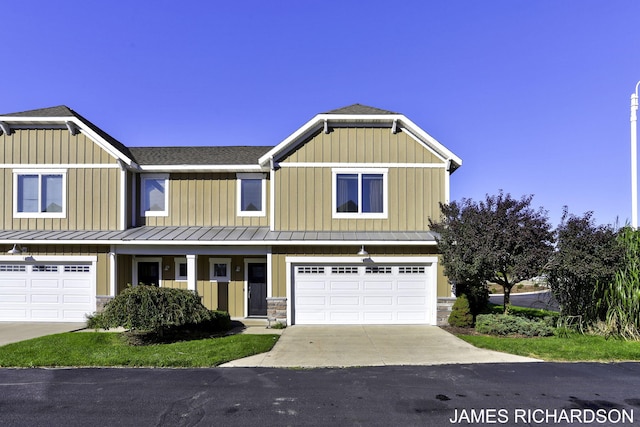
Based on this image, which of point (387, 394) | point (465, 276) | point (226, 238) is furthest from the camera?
point (226, 238)

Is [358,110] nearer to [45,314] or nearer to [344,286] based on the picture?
[344,286]

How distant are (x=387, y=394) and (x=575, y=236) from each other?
780cm

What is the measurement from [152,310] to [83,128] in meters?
7.82

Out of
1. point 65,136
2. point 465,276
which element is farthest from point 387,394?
point 65,136

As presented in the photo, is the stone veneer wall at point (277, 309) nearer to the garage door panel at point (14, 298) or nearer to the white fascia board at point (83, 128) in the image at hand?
the white fascia board at point (83, 128)

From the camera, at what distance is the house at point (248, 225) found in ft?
40.5

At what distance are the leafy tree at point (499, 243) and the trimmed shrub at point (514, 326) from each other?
1.00m

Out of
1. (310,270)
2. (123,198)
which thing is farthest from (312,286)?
(123,198)

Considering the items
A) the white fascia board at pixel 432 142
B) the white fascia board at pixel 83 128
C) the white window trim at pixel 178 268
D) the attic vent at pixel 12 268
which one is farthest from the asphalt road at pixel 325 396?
the white fascia board at pixel 83 128

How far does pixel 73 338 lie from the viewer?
10.1 meters

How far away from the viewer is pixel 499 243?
35.2 feet

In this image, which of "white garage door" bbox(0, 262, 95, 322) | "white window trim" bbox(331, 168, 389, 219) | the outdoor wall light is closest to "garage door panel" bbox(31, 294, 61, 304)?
"white garage door" bbox(0, 262, 95, 322)

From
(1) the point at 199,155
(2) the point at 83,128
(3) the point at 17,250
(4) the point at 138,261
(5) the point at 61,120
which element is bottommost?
(4) the point at 138,261

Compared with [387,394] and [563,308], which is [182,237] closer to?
[387,394]
